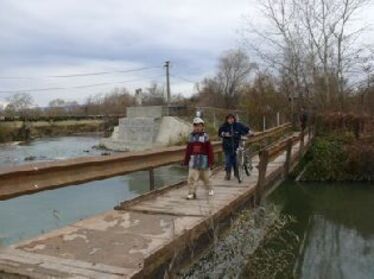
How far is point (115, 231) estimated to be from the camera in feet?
21.0

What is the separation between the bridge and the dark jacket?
2845 millimetres

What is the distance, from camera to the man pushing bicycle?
12.1m

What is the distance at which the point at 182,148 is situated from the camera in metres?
10.8

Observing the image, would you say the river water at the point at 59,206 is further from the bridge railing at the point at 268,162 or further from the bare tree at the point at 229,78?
the bare tree at the point at 229,78

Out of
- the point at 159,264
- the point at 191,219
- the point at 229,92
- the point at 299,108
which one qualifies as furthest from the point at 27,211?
→ the point at 229,92

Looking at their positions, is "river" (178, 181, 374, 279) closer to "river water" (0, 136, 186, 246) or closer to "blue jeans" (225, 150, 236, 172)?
"blue jeans" (225, 150, 236, 172)

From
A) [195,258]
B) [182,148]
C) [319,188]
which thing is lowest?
[319,188]

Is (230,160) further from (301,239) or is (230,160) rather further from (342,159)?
Result: (342,159)

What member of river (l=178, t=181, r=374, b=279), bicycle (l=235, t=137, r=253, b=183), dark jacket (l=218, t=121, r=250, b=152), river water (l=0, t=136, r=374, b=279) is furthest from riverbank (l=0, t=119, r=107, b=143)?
dark jacket (l=218, t=121, r=250, b=152)

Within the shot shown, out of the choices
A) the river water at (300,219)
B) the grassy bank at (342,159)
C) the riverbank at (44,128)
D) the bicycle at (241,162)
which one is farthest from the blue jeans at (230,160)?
the riverbank at (44,128)

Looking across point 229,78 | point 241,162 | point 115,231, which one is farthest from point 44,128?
point 115,231

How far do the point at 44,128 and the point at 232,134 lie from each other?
69.1 m

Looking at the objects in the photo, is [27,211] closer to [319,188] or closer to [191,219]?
[191,219]

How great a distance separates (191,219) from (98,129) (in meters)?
79.7
